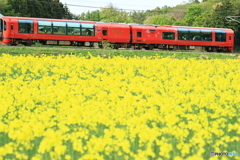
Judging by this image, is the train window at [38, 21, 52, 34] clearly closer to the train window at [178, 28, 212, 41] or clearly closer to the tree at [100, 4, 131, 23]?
the train window at [178, 28, 212, 41]

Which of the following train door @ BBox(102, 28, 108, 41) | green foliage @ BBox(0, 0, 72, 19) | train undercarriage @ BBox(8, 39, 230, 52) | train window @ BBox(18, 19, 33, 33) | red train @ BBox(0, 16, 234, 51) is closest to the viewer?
train window @ BBox(18, 19, 33, 33)

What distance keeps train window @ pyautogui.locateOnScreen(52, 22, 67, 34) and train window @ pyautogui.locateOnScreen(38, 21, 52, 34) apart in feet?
1.28

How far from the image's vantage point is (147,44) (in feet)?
114

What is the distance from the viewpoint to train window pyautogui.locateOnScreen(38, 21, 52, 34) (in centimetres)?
2986

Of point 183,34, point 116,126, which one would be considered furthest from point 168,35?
point 116,126

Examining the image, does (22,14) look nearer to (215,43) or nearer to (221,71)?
(215,43)

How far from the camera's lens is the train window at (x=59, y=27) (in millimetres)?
30406

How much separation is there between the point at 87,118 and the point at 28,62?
1027cm

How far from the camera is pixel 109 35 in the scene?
32594mm

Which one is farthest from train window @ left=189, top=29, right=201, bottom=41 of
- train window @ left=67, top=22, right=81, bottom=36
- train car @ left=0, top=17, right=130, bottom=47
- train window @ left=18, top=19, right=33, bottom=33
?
train window @ left=18, top=19, right=33, bottom=33

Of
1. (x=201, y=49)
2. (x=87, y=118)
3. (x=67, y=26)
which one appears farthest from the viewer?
(x=201, y=49)

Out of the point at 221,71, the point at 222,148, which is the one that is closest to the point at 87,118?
the point at 222,148

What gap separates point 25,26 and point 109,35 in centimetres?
709

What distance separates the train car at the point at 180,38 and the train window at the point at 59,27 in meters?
6.18
